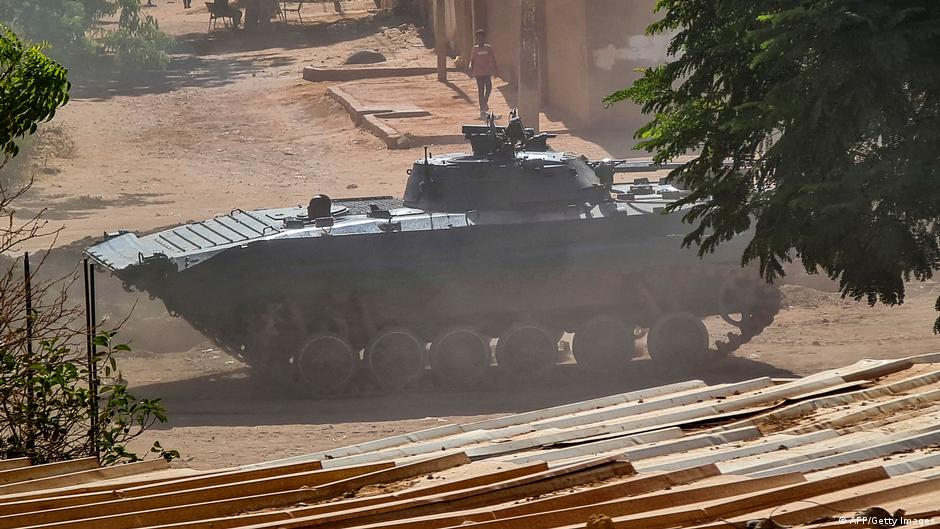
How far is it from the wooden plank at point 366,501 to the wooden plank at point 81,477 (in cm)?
118

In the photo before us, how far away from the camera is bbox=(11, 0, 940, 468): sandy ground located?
11.9m

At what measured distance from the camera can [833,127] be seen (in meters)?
5.81

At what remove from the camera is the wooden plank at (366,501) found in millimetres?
4570

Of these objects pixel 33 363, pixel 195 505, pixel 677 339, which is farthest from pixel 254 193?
pixel 195 505

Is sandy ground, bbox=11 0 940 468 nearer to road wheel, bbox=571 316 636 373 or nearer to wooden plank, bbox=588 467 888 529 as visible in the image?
road wheel, bbox=571 316 636 373

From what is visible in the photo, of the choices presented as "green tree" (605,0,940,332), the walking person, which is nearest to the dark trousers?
the walking person

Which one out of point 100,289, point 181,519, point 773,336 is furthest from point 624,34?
point 181,519

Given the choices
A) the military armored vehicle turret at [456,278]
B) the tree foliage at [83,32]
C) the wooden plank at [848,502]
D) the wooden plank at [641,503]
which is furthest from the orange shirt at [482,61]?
the wooden plank at [848,502]

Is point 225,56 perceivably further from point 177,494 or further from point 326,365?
point 177,494

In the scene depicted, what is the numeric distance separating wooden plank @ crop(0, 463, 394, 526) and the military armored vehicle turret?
7.23 metres

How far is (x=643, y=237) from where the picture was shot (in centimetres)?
1309

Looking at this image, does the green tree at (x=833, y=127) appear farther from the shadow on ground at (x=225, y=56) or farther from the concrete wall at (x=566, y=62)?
the shadow on ground at (x=225, y=56)

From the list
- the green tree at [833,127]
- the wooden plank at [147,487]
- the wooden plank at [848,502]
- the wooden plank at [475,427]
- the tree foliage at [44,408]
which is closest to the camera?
the wooden plank at [848,502]

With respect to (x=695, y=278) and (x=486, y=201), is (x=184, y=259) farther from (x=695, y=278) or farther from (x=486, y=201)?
(x=695, y=278)
